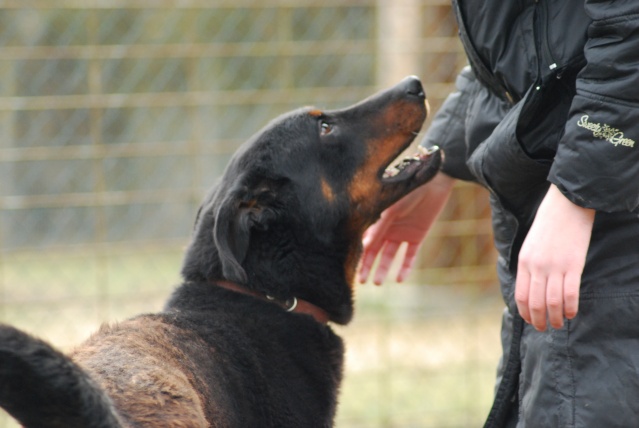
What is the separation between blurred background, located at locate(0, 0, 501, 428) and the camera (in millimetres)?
5621

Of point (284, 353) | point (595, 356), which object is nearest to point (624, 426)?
point (595, 356)

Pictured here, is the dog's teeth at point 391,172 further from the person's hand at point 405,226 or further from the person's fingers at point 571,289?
the person's fingers at point 571,289

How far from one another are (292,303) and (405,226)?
57 cm

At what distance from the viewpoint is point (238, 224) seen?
2.78m

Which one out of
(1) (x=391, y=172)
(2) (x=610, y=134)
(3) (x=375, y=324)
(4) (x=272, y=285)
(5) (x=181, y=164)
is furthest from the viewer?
(5) (x=181, y=164)

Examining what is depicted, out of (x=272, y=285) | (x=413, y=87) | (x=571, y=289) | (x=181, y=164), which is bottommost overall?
(x=181, y=164)

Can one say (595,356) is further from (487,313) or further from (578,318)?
(487,313)

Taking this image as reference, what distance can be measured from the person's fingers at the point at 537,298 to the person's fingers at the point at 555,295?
13mm

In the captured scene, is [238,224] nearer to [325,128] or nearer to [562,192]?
[325,128]

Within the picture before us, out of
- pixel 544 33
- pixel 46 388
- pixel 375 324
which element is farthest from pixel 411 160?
pixel 375 324

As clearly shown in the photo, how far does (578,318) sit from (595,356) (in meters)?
0.10

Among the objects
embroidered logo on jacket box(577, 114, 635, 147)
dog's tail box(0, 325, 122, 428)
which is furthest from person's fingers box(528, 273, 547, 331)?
dog's tail box(0, 325, 122, 428)

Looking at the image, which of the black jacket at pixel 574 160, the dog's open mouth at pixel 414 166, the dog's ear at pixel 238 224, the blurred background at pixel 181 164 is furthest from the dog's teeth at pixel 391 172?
the blurred background at pixel 181 164

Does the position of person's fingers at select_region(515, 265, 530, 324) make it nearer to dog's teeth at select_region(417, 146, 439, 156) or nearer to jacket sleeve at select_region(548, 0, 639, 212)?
jacket sleeve at select_region(548, 0, 639, 212)
